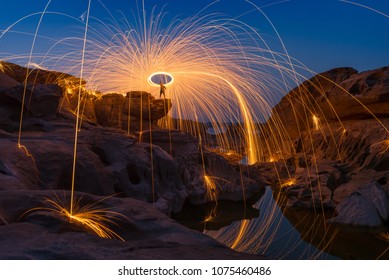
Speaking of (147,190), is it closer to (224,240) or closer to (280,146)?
(224,240)

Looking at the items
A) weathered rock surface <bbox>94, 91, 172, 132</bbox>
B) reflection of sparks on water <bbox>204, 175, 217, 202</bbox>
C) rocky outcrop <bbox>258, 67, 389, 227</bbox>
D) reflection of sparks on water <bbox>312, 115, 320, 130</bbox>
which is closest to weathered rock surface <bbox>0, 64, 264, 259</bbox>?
reflection of sparks on water <bbox>204, 175, 217, 202</bbox>

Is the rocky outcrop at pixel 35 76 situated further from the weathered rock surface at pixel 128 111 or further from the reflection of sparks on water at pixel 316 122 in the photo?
the reflection of sparks on water at pixel 316 122

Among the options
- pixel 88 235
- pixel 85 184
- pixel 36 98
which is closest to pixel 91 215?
pixel 88 235

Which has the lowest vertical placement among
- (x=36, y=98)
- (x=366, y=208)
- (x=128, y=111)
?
(x=366, y=208)

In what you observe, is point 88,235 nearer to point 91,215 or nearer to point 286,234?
point 91,215

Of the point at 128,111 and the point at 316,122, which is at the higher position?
the point at 316,122

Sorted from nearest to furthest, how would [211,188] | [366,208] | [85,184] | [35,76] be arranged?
1. [85,184]
2. [366,208]
3. [211,188]
4. [35,76]

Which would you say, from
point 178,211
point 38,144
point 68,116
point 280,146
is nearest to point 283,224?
point 178,211

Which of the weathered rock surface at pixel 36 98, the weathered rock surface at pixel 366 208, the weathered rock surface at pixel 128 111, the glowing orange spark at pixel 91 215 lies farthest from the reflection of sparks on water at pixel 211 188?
the glowing orange spark at pixel 91 215
